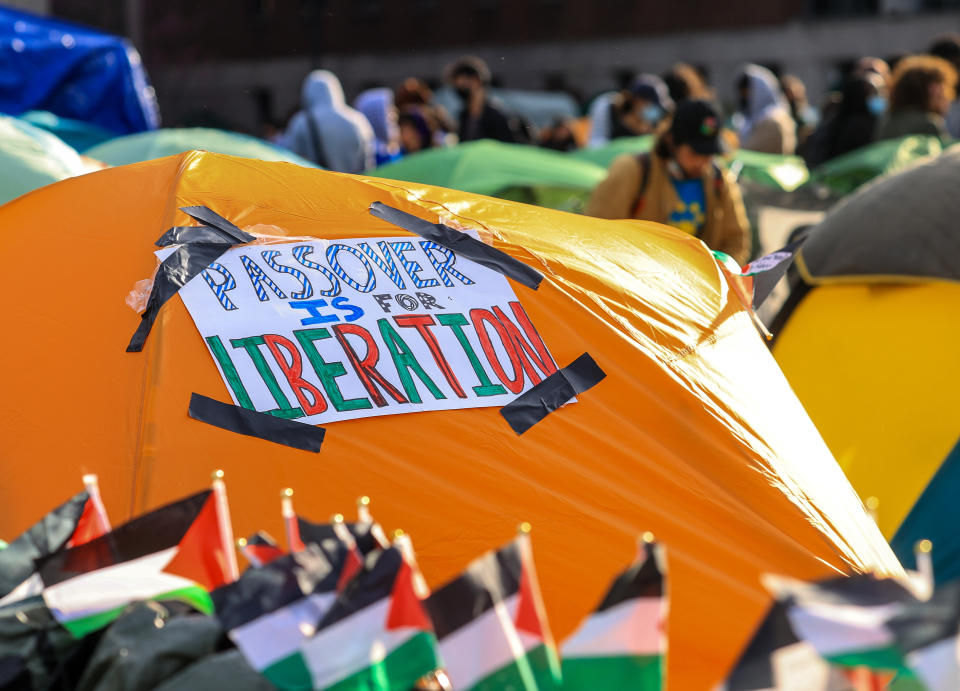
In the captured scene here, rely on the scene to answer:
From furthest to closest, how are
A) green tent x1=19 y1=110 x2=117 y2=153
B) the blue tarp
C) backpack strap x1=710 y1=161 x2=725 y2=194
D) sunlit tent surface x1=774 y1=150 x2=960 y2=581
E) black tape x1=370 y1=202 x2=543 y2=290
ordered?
1. the blue tarp
2. green tent x1=19 y1=110 x2=117 y2=153
3. backpack strap x1=710 y1=161 x2=725 y2=194
4. sunlit tent surface x1=774 y1=150 x2=960 y2=581
5. black tape x1=370 y1=202 x2=543 y2=290

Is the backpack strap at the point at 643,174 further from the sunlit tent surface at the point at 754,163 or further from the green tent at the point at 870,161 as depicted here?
the sunlit tent surface at the point at 754,163

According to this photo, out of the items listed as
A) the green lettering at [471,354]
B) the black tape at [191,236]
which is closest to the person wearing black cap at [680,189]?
the green lettering at [471,354]

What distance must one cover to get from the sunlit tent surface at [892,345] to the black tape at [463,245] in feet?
4.49

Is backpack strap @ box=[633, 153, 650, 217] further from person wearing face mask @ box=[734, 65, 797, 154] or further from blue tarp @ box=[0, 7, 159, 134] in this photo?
person wearing face mask @ box=[734, 65, 797, 154]

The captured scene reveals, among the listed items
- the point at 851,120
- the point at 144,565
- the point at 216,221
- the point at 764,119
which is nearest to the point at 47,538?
the point at 144,565

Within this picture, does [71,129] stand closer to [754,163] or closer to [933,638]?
[754,163]

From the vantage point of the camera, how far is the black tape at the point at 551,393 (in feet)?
9.53

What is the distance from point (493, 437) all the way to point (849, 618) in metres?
1.28

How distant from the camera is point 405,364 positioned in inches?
114

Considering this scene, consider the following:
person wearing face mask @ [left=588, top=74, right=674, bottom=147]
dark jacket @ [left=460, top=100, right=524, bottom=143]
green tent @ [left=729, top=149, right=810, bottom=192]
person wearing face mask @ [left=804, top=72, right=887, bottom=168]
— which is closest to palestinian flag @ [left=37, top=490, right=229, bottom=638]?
person wearing face mask @ [left=588, top=74, right=674, bottom=147]

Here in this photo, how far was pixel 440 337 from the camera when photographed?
116 inches

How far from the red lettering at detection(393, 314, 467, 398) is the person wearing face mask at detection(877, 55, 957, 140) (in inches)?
205

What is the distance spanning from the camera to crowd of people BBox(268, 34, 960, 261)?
520cm

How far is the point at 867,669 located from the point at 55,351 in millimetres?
1967
